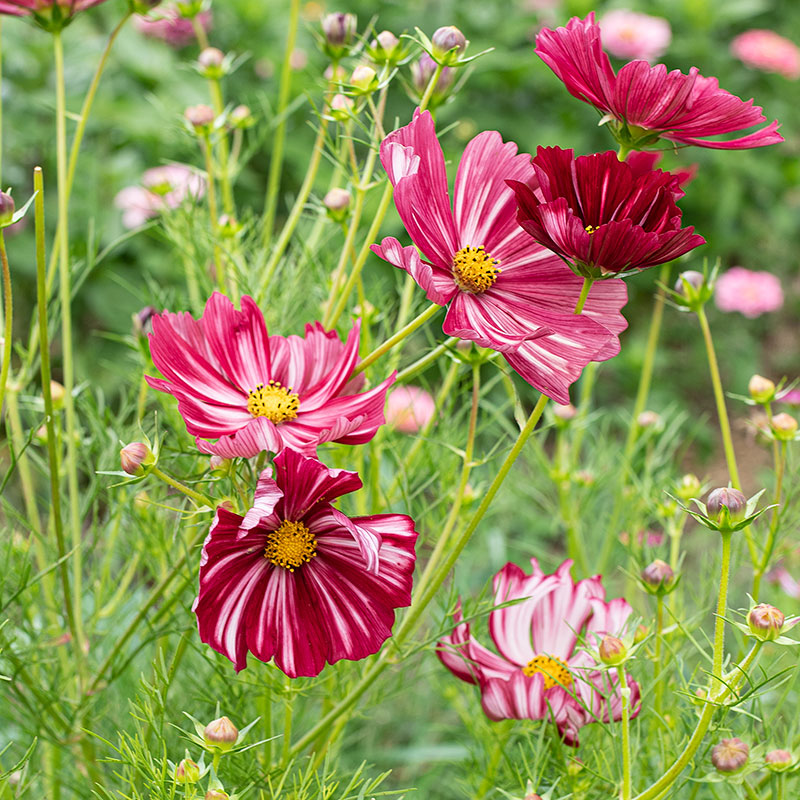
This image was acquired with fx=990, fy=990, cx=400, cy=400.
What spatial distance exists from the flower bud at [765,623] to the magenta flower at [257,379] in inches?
5.8

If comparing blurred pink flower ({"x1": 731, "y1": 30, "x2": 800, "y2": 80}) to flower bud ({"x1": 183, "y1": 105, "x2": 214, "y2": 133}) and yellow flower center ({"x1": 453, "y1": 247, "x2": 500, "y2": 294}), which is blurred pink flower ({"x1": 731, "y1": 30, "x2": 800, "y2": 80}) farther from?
yellow flower center ({"x1": 453, "y1": 247, "x2": 500, "y2": 294})

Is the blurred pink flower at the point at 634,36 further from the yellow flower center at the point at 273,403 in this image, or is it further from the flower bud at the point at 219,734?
the flower bud at the point at 219,734

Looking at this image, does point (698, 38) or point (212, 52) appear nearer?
point (212, 52)

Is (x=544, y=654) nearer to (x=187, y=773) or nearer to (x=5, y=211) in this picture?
(x=187, y=773)

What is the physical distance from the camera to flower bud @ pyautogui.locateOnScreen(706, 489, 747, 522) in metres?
0.35

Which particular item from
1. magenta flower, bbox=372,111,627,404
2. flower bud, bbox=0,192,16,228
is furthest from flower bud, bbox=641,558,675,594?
flower bud, bbox=0,192,16,228

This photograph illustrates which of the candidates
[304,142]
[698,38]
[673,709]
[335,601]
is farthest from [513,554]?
[698,38]

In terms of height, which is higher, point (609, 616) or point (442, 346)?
point (442, 346)

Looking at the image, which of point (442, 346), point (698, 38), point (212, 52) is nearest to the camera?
point (442, 346)

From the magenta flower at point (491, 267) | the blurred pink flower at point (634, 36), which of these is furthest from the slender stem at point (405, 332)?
the blurred pink flower at point (634, 36)

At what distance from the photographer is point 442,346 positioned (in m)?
0.35

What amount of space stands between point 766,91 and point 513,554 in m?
1.36

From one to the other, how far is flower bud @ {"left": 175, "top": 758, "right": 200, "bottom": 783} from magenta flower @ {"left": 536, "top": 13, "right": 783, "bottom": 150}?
27 cm

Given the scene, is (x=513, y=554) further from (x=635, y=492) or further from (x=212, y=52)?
(x=212, y=52)
